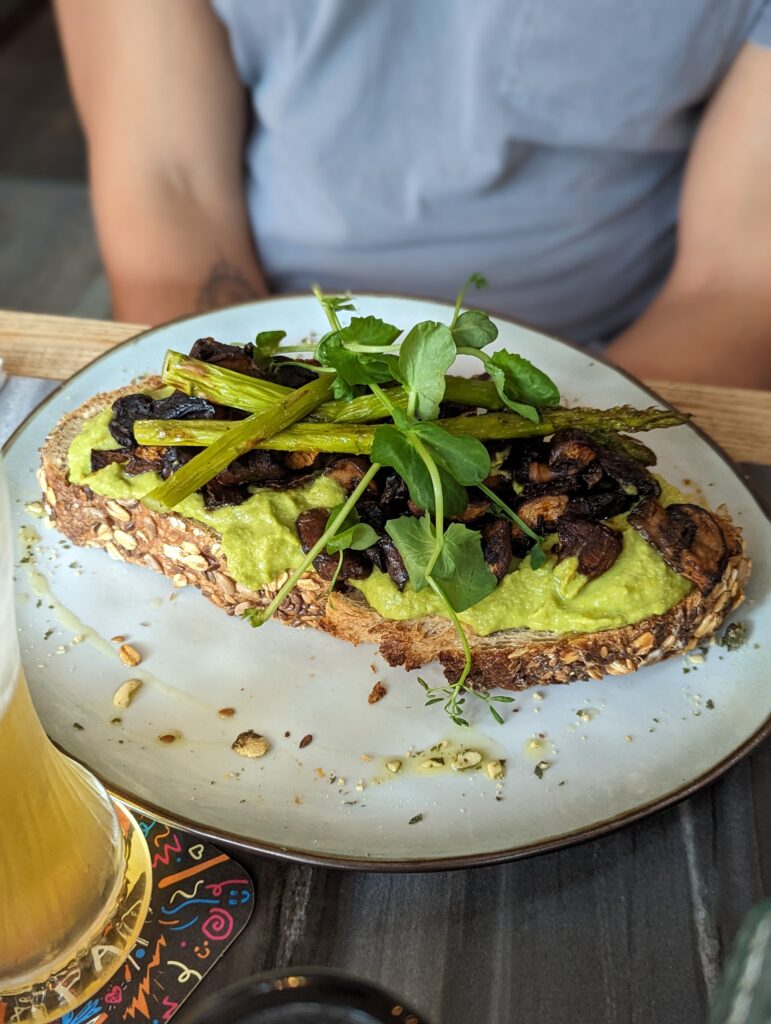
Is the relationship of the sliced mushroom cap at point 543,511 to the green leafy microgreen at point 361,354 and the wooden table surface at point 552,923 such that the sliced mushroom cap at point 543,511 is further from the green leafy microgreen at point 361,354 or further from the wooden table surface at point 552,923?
the wooden table surface at point 552,923

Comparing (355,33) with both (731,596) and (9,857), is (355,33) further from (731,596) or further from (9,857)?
(9,857)

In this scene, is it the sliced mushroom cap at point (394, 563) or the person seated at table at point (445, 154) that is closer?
the sliced mushroom cap at point (394, 563)

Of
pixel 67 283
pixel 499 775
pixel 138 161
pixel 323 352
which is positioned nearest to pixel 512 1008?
pixel 499 775

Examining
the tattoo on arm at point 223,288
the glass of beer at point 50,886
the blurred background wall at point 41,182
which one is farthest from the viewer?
the blurred background wall at point 41,182

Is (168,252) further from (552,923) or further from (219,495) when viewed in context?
(552,923)

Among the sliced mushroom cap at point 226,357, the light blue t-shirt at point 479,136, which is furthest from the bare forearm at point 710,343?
the sliced mushroom cap at point 226,357
